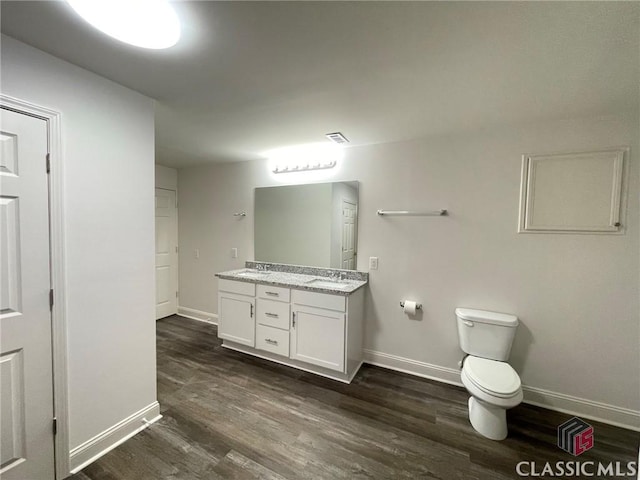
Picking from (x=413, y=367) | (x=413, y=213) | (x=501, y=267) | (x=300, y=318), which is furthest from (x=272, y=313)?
(x=501, y=267)

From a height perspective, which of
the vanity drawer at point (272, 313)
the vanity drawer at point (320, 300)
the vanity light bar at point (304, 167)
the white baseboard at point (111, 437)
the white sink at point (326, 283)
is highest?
the vanity light bar at point (304, 167)

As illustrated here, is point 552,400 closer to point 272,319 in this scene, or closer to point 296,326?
point 296,326

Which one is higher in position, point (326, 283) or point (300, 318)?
point (326, 283)

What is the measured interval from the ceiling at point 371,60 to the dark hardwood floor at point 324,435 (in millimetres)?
2308

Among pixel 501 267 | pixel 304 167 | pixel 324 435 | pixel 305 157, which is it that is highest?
pixel 305 157

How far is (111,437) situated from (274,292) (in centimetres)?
151

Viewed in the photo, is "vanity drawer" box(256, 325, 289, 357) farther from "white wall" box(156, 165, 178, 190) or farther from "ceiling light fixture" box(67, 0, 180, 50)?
"white wall" box(156, 165, 178, 190)

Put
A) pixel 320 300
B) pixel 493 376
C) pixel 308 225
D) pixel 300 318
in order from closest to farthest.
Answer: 1. pixel 493 376
2. pixel 320 300
3. pixel 300 318
4. pixel 308 225

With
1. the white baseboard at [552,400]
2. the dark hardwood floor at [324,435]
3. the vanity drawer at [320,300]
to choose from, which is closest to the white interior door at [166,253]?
the dark hardwood floor at [324,435]

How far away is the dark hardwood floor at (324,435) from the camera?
1.49m

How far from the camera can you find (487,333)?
2059 millimetres

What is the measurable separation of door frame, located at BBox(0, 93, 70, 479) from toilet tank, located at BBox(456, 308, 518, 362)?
2.75 meters

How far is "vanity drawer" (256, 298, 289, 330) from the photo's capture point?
8.46 ft

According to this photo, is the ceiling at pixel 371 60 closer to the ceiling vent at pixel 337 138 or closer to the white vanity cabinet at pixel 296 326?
the ceiling vent at pixel 337 138
